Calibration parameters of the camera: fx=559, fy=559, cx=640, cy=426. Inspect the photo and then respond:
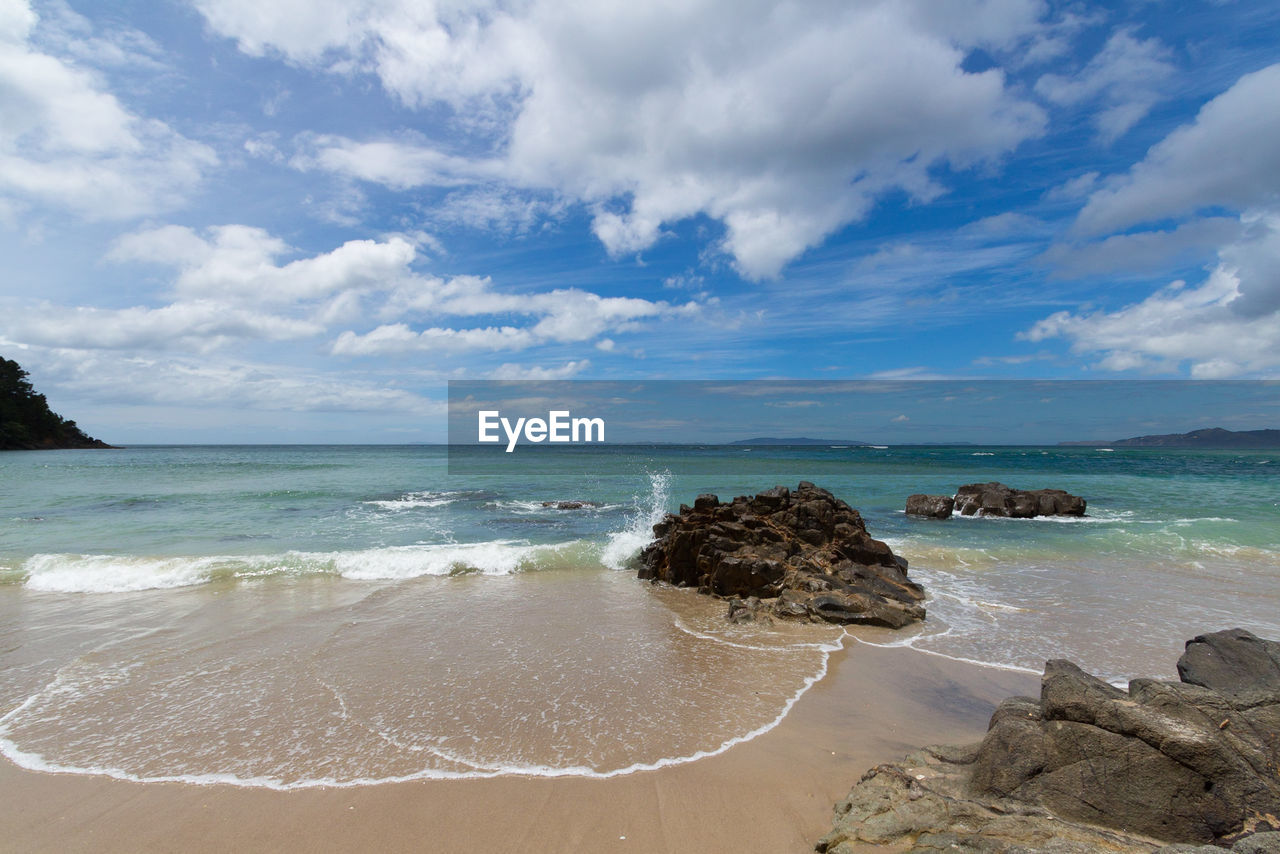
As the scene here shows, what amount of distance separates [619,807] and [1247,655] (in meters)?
6.42

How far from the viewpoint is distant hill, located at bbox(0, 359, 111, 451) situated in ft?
230

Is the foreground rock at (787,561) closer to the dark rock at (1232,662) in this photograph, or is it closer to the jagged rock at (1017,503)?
the dark rock at (1232,662)

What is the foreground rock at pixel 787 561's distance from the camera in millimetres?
9633

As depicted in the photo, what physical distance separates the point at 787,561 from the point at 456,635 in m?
6.52

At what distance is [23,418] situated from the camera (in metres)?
74.9

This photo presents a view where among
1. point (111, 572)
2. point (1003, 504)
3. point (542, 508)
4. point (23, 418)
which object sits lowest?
point (542, 508)

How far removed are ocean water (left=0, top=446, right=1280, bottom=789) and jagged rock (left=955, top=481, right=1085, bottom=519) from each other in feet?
13.6

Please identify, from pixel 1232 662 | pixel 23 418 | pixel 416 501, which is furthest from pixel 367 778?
pixel 23 418

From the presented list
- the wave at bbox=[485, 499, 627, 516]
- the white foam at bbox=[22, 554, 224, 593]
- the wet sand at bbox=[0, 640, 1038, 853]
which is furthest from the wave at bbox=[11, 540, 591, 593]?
the wave at bbox=[485, 499, 627, 516]

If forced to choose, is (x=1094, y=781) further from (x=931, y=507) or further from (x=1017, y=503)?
(x=1017, y=503)

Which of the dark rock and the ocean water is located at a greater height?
the dark rock

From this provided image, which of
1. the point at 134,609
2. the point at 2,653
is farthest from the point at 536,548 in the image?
the point at 2,653

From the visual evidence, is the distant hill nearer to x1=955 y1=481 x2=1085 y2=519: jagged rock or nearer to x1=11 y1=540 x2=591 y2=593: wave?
x1=11 y1=540 x2=591 y2=593: wave

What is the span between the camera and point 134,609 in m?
9.90
